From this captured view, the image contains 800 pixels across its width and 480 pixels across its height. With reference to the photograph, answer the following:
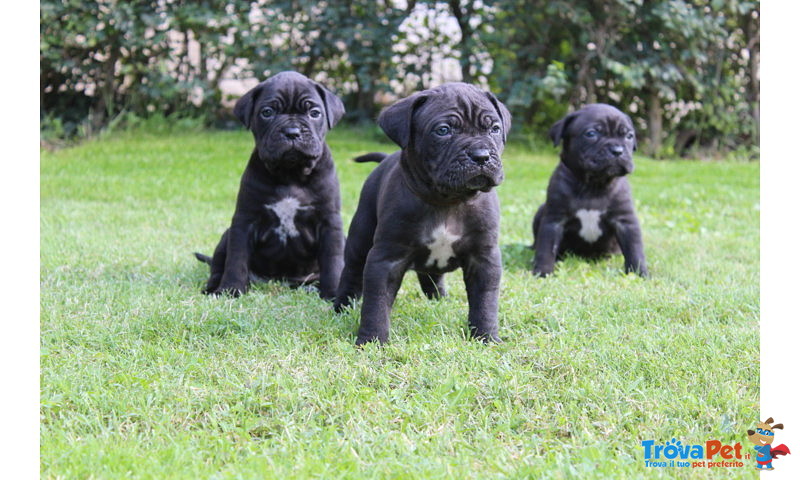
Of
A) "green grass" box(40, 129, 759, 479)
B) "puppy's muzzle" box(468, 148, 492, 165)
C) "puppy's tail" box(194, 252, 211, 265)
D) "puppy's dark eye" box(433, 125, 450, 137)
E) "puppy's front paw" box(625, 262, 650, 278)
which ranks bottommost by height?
"green grass" box(40, 129, 759, 479)

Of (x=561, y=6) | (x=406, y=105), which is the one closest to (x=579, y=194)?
(x=406, y=105)

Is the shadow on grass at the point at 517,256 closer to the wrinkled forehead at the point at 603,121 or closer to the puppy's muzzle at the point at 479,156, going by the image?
the wrinkled forehead at the point at 603,121

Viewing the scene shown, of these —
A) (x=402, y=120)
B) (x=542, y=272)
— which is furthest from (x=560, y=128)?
(x=402, y=120)

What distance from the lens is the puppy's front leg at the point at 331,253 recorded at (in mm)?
5152

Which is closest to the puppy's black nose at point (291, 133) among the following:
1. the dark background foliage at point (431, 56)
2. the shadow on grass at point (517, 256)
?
the shadow on grass at point (517, 256)

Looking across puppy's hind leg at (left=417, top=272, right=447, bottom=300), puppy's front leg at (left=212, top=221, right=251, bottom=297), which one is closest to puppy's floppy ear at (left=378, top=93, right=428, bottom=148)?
puppy's hind leg at (left=417, top=272, right=447, bottom=300)

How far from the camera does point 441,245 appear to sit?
13.3ft

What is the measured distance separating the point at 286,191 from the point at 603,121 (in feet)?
8.09

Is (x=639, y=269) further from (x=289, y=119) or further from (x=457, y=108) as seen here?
(x=289, y=119)

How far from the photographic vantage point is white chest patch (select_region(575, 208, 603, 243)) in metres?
6.12

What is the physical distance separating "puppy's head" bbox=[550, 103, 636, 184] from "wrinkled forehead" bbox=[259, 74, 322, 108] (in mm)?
2107

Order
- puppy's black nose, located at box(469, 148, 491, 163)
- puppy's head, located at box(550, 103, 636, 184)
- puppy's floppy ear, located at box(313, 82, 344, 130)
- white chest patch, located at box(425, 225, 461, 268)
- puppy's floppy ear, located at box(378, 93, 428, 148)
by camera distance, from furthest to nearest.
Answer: puppy's head, located at box(550, 103, 636, 184), puppy's floppy ear, located at box(313, 82, 344, 130), white chest patch, located at box(425, 225, 461, 268), puppy's floppy ear, located at box(378, 93, 428, 148), puppy's black nose, located at box(469, 148, 491, 163)

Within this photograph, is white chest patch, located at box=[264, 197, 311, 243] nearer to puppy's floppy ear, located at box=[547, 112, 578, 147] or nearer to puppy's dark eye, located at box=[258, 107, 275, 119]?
puppy's dark eye, located at box=[258, 107, 275, 119]
